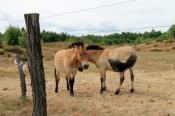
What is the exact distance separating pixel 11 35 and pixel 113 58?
24.6 meters

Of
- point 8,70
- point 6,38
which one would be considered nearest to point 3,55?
point 8,70

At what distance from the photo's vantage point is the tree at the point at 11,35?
1457 inches

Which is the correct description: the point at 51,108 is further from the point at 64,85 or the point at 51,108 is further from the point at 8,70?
the point at 8,70

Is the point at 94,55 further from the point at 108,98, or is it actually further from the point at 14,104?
the point at 14,104

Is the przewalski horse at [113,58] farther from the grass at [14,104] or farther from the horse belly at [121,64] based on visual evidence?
the grass at [14,104]

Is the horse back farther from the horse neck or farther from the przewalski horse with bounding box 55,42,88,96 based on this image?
the przewalski horse with bounding box 55,42,88,96

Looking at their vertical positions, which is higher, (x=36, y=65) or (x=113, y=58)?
(x=36, y=65)

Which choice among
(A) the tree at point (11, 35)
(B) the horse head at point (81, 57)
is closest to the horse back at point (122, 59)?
(B) the horse head at point (81, 57)

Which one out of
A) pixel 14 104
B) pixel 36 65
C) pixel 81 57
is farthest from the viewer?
pixel 81 57

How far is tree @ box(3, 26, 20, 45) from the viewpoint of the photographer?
37.0m

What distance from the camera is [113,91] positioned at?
49.2 ft

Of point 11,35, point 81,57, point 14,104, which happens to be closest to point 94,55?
point 81,57

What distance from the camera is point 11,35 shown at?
1500 inches

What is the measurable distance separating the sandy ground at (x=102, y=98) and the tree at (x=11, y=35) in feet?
58.5
